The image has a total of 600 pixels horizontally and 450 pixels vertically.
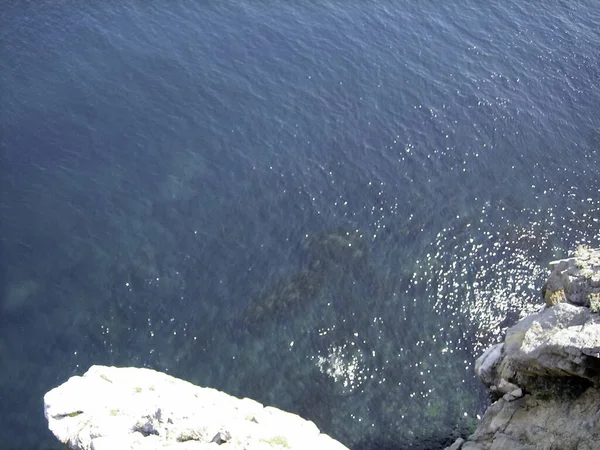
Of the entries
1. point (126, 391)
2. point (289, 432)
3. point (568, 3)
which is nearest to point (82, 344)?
point (126, 391)

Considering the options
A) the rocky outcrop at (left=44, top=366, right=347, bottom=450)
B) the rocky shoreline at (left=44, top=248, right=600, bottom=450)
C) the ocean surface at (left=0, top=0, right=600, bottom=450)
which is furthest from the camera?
the ocean surface at (left=0, top=0, right=600, bottom=450)

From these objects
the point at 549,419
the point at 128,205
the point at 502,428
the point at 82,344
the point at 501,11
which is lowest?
the point at 82,344

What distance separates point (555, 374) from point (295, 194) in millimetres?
32671

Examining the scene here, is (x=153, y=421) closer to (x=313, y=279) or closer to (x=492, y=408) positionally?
(x=492, y=408)

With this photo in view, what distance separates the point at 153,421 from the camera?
31.2m

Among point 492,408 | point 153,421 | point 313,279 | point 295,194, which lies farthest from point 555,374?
point 295,194

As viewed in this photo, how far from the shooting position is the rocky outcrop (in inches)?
1204

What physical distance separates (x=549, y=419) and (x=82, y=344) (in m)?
33.7

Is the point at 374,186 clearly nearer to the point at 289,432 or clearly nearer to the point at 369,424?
the point at 369,424

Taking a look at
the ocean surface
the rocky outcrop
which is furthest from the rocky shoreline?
the ocean surface

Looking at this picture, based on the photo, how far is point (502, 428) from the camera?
3909 cm

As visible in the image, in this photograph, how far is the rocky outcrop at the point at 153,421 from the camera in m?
30.6

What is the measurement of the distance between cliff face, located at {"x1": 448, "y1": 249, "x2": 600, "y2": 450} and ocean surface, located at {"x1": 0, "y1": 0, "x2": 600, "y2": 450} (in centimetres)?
938

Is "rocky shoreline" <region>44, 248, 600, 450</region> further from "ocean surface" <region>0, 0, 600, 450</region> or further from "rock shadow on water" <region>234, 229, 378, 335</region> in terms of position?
"rock shadow on water" <region>234, 229, 378, 335</region>
